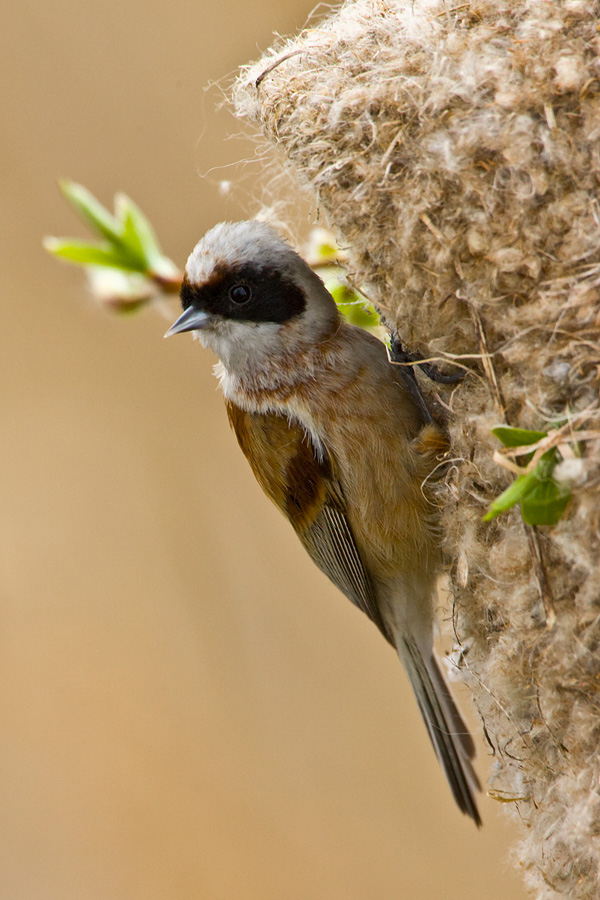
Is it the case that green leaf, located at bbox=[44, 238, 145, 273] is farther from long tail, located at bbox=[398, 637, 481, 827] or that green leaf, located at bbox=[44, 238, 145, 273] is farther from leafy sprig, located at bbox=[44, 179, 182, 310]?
long tail, located at bbox=[398, 637, 481, 827]

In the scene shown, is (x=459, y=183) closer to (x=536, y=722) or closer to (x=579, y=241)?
(x=579, y=241)

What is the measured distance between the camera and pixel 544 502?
970mm

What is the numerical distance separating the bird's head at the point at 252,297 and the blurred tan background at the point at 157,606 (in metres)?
1.19

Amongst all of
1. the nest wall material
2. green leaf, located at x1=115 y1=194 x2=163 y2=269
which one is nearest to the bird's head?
green leaf, located at x1=115 y1=194 x2=163 y2=269

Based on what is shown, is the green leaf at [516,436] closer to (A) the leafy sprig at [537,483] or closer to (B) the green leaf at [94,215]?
(A) the leafy sprig at [537,483]

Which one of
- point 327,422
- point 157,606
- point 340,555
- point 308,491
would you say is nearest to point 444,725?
point 340,555

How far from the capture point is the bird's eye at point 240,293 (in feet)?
5.40

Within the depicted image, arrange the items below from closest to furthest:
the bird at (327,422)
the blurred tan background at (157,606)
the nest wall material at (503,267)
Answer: the nest wall material at (503,267) → the bird at (327,422) → the blurred tan background at (157,606)

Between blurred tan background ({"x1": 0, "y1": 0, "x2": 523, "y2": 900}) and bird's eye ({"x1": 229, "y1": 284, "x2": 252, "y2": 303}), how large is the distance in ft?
3.97

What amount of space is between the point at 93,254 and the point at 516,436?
90 centimetres

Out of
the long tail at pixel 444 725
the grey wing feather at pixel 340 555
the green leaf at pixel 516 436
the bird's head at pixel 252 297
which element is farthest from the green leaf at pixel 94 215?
the long tail at pixel 444 725

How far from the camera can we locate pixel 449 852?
2.82 metres

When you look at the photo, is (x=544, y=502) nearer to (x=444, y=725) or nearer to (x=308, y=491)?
(x=308, y=491)

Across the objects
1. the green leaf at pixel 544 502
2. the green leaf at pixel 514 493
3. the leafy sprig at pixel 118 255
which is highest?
the leafy sprig at pixel 118 255
